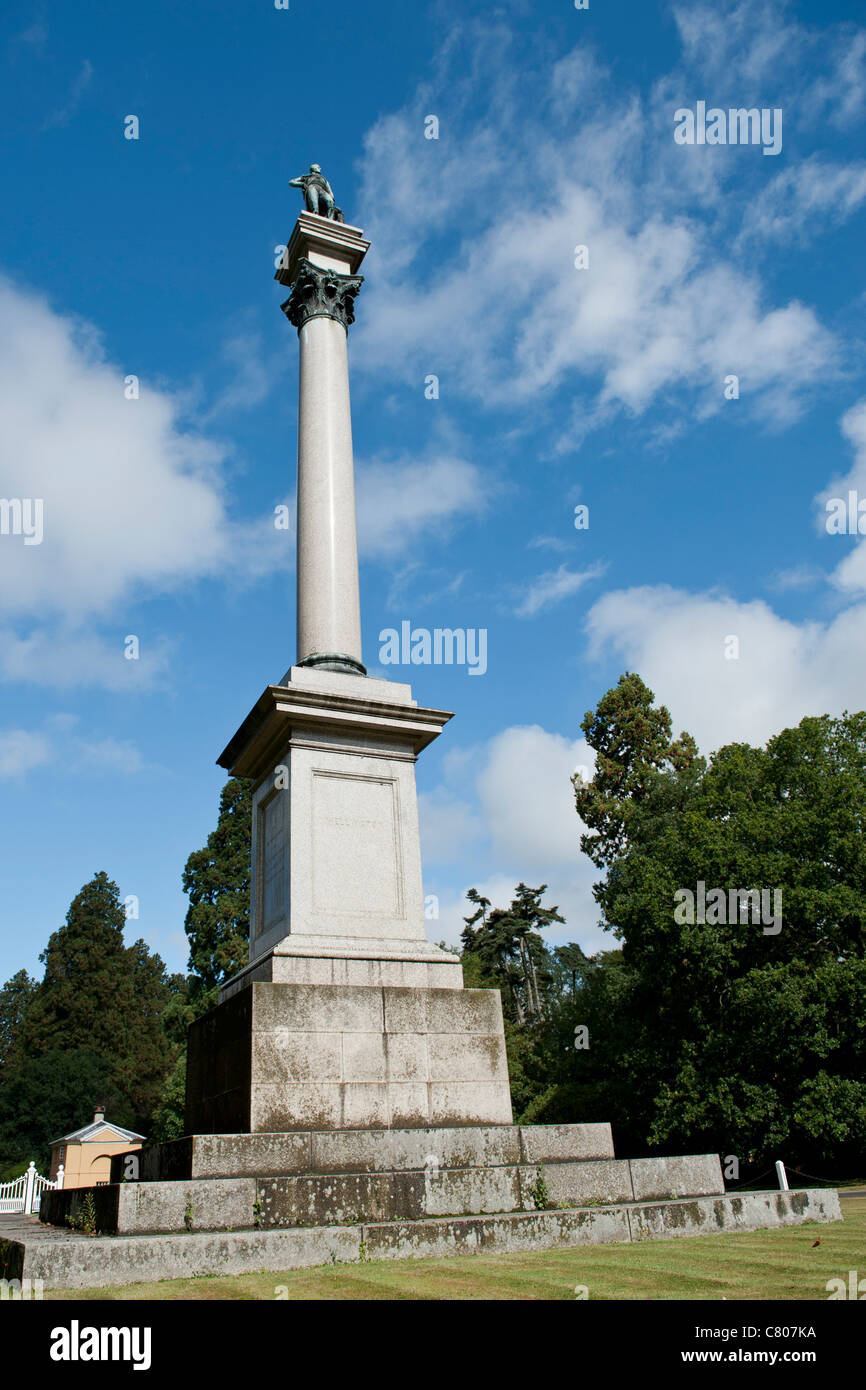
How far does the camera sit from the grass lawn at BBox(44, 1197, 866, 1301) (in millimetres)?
5082

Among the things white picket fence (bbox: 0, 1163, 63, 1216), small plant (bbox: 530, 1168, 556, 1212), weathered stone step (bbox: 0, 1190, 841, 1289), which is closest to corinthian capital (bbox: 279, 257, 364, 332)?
small plant (bbox: 530, 1168, 556, 1212)

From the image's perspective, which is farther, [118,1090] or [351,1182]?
[118,1090]

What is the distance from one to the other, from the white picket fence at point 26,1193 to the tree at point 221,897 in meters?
11.2

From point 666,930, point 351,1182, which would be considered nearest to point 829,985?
point 666,930

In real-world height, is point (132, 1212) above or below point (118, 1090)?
above

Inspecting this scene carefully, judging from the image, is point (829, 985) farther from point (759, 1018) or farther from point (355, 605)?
point (355, 605)

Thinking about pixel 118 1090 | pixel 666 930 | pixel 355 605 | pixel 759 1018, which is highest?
pixel 355 605

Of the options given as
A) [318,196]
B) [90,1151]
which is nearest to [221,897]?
[90,1151]

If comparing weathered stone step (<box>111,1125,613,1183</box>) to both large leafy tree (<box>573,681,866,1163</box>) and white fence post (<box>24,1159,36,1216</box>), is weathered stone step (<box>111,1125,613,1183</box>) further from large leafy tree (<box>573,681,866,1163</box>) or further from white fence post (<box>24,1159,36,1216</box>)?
white fence post (<box>24,1159,36,1216</box>)

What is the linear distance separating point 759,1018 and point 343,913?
66.5 feet

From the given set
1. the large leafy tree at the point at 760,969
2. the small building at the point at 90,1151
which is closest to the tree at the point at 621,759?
the large leafy tree at the point at 760,969

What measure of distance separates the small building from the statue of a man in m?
27.5
